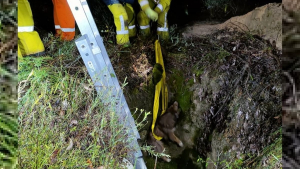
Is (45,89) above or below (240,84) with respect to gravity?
above

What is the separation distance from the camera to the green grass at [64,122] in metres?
1.50

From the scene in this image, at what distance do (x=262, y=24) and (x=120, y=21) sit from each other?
211 centimetres

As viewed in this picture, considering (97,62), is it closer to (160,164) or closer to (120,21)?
(120,21)

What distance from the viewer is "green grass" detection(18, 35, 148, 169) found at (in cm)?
150

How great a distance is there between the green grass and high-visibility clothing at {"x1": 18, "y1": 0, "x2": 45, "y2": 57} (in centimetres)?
30

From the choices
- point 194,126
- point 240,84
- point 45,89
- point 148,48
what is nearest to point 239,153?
point 194,126

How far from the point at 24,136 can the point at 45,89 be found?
38cm

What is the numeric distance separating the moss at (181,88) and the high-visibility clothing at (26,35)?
5.24 feet

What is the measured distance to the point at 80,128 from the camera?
5.74 feet

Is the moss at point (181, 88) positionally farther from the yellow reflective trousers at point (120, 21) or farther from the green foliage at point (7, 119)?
the green foliage at point (7, 119)

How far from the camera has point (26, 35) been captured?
222 cm

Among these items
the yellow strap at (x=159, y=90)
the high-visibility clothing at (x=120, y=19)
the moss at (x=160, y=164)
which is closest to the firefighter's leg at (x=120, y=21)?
the high-visibility clothing at (x=120, y=19)

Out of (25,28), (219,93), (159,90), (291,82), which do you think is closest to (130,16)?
(159,90)

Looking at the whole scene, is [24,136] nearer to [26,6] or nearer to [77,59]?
[77,59]
